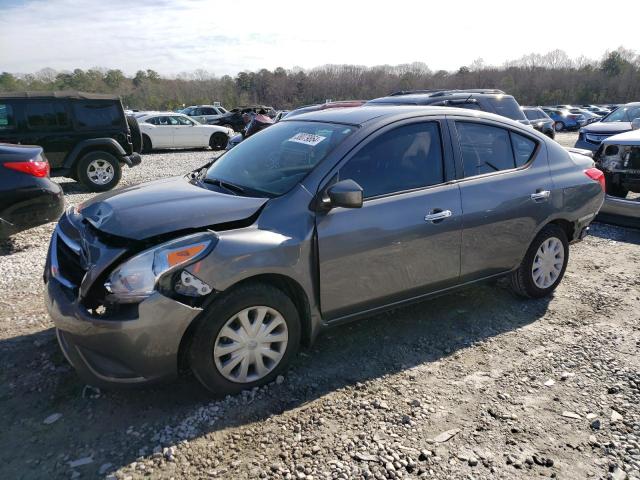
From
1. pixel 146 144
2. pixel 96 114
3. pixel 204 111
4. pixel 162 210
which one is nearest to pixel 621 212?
pixel 162 210

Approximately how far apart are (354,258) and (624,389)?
1982mm

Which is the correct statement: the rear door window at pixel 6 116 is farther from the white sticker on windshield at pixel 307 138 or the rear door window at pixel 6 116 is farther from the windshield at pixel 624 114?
the windshield at pixel 624 114

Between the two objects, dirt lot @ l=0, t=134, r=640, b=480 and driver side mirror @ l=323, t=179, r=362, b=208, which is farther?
driver side mirror @ l=323, t=179, r=362, b=208

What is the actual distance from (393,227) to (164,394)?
6.09 feet

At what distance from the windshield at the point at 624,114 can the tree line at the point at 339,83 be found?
50.1 metres

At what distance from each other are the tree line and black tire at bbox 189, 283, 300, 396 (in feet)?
184

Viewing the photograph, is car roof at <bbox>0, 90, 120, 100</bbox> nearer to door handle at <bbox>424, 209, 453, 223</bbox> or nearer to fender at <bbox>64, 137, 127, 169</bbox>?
fender at <bbox>64, 137, 127, 169</bbox>

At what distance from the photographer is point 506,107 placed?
32.4ft

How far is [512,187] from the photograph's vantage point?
13.4ft

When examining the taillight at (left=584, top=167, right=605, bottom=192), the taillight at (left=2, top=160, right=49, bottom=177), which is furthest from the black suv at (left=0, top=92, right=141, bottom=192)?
the taillight at (left=584, top=167, right=605, bottom=192)

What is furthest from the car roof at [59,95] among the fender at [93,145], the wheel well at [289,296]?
the wheel well at [289,296]

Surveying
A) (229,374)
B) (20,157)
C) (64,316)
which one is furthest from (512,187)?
(20,157)

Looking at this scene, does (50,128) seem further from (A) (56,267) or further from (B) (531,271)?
(B) (531,271)

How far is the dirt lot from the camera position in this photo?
2.55 meters
